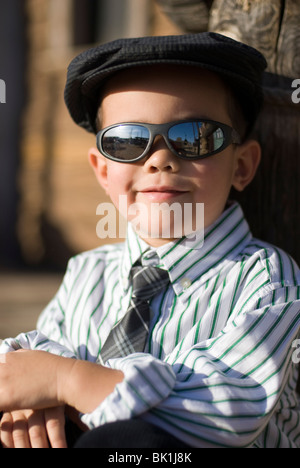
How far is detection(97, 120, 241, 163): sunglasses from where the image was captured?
179 cm

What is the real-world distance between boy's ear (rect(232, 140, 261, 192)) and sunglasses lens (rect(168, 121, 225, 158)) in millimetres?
246

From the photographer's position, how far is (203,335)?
70.1 inches

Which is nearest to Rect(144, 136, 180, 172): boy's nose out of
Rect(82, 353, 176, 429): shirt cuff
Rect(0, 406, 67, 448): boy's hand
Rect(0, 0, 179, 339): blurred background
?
Rect(82, 353, 176, 429): shirt cuff

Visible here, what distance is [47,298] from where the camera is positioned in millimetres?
6031

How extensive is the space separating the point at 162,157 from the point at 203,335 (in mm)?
558

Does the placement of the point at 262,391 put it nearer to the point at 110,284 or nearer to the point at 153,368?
the point at 153,368

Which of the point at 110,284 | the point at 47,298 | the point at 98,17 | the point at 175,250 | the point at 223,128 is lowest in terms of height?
the point at 47,298

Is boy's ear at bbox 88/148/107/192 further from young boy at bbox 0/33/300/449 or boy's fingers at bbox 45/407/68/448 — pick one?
boy's fingers at bbox 45/407/68/448

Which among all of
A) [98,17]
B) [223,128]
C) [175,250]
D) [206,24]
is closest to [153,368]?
[175,250]

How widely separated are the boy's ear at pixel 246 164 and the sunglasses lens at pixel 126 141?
16.6 inches

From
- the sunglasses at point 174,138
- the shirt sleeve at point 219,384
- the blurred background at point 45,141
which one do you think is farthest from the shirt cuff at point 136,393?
the blurred background at point 45,141

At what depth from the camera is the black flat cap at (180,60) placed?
5.79 feet

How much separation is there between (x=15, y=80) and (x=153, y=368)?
6.95 metres

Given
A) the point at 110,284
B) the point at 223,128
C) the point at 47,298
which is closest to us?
the point at 223,128
